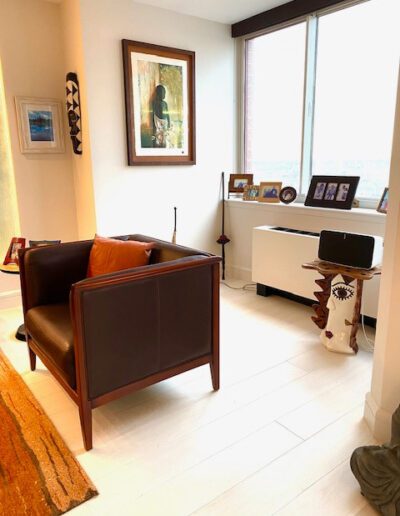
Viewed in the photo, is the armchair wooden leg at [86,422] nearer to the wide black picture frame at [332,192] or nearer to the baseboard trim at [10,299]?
the baseboard trim at [10,299]

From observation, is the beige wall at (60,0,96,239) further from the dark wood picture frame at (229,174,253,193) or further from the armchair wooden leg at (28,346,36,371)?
the dark wood picture frame at (229,174,253,193)

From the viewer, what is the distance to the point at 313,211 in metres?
3.30

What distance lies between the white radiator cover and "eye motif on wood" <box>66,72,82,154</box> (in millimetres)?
1730

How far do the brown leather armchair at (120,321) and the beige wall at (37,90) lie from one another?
1382 millimetres

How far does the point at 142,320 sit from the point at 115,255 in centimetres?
59

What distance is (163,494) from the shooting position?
1.51m

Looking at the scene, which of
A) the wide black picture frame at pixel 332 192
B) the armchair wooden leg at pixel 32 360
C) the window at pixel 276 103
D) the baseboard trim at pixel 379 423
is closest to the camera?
the baseboard trim at pixel 379 423

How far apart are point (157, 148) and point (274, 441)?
269cm

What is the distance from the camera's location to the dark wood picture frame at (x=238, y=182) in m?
4.06

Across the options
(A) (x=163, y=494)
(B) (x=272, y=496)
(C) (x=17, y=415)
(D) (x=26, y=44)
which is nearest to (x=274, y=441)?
(B) (x=272, y=496)

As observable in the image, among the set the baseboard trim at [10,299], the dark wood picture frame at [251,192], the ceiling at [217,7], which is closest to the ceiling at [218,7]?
the ceiling at [217,7]

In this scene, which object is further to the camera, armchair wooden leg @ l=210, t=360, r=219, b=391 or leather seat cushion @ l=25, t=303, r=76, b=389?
armchair wooden leg @ l=210, t=360, r=219, b=391

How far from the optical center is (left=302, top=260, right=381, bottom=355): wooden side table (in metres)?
2.51

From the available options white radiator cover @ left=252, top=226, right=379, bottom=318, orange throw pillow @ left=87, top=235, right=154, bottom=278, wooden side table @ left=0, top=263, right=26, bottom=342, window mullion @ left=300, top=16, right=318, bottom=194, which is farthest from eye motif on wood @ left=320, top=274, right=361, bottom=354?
wooden side table @ left=0, top=263, right=26, bottom=342
